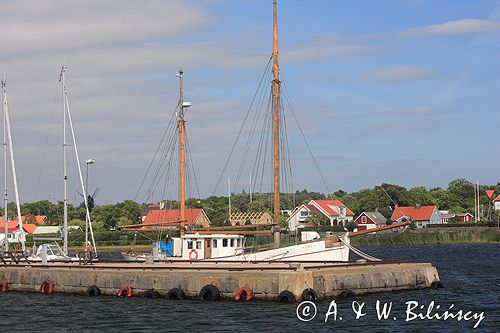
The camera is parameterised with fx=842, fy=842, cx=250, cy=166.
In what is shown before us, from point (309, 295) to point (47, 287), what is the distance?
19811mm

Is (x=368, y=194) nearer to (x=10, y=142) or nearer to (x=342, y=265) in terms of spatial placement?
(x=10, y=142)

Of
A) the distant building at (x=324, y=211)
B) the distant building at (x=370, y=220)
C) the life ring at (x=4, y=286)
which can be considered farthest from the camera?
the distant building at (x=324, y=211)

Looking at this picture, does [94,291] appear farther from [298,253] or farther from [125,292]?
[298,253]

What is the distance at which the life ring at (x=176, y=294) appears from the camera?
4628 cm

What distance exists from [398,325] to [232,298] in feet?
31.2

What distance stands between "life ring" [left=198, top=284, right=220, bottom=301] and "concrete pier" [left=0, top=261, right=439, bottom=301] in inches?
10.3

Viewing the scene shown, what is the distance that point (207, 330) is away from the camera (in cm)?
3725

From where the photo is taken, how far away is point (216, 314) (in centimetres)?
4091

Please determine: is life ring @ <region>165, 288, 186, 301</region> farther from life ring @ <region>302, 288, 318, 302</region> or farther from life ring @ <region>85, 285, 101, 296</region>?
life ring @ <region>302, 288, 318, 302</region>

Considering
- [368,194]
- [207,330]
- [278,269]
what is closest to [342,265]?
[278,269]

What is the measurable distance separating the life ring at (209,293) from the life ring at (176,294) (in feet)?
3.93

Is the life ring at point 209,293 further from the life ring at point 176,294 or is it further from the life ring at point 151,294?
the life ring at point 151,294

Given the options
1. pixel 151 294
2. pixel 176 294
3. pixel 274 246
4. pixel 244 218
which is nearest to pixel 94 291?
pixel 151 294

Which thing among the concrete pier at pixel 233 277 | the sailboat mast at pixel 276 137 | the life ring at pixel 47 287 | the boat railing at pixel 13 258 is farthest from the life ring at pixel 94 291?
the sailboat mast at pixel 276 137
